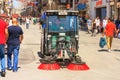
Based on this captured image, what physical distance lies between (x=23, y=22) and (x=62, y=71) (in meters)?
65.1

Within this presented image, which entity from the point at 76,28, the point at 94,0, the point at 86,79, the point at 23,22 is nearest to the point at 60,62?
the point at 76,28

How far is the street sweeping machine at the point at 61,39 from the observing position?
14938mm

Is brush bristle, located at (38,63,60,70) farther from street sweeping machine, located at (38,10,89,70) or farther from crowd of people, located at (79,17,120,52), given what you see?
crowd of people, located at (79,17,120,52)

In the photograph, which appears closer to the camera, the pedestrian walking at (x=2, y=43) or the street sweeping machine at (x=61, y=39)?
the pedestrian walking at (x=2, y=43)

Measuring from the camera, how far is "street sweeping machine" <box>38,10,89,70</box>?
49.0ft

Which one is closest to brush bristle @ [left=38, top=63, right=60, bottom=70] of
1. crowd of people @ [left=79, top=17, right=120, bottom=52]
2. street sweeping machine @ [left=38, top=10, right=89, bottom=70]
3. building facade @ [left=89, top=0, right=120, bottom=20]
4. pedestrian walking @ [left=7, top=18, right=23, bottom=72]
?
street sweeping machine @ [left=38, top=10, right=89, bottom=70]

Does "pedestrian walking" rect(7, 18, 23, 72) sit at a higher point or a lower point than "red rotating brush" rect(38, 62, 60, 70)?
higher

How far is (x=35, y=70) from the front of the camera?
13953 mm

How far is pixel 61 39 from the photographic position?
50.5 ft

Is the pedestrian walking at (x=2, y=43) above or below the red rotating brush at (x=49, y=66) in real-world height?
above

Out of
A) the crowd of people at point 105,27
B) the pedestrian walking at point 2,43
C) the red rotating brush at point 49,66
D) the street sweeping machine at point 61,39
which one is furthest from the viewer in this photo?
the crowd of people at point 105,27

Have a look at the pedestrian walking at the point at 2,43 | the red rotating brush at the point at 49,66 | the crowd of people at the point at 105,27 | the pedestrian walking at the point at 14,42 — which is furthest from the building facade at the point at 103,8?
the pedestrian walking at the point at 2,43

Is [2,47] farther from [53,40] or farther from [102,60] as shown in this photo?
[102,60]

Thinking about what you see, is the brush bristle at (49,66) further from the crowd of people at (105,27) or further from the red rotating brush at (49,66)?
the crowd of people at (105,27)
